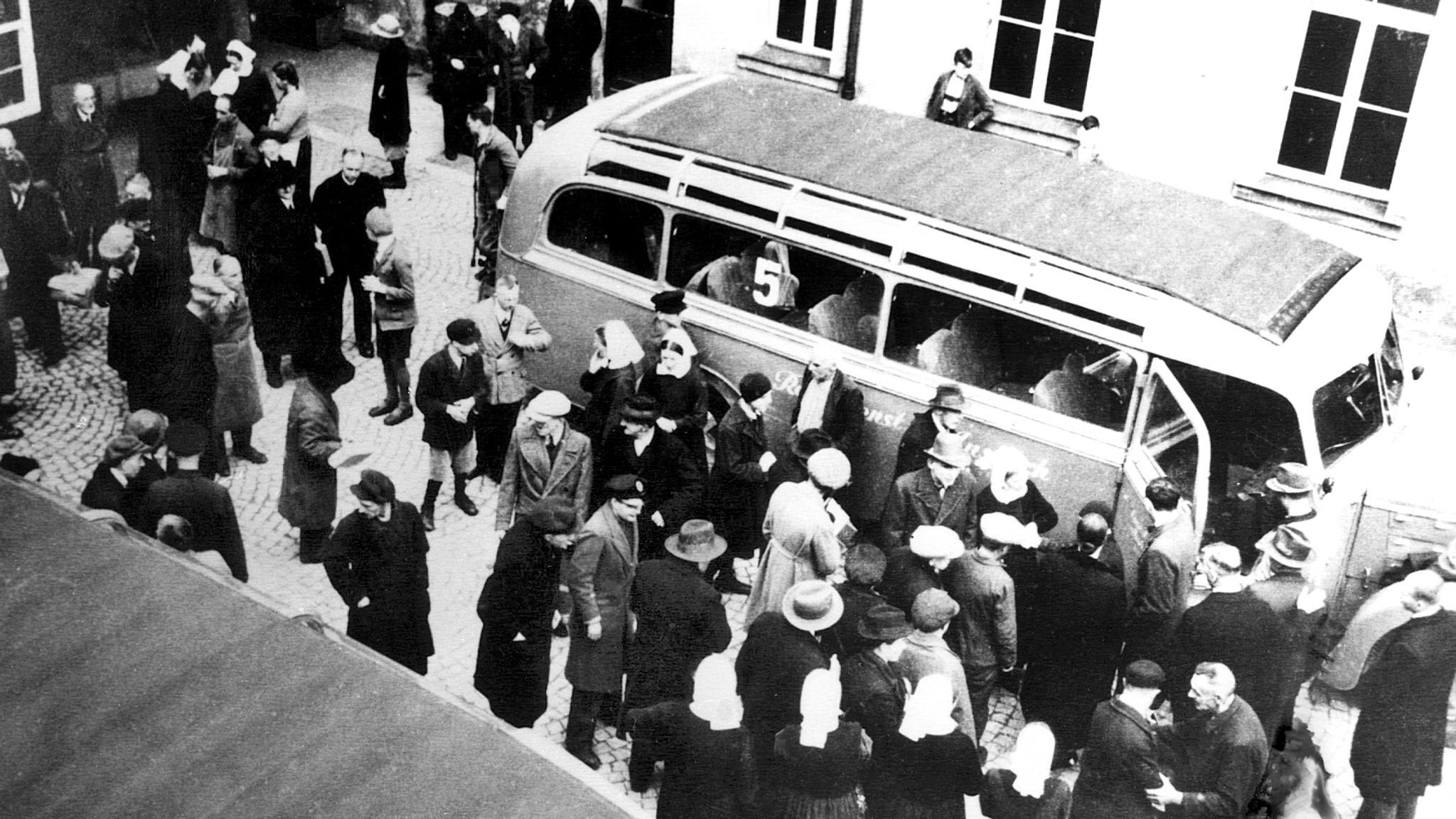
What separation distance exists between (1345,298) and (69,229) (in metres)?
7.32

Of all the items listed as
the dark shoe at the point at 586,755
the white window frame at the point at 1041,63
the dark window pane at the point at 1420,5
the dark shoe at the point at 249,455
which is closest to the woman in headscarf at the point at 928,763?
the dark shoe at the point at 586,755

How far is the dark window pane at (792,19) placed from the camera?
34.3 ft

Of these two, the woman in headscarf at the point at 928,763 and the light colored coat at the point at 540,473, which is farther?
the light colored coat at the point at 540,473

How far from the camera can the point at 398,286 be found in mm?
7766

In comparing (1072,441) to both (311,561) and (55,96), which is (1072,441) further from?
(55,96)

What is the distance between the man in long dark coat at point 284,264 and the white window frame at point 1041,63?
15.6ft

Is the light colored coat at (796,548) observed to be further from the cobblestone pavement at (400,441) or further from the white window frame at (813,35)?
the white window frame at (813,35)

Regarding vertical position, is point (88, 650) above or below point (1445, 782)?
above

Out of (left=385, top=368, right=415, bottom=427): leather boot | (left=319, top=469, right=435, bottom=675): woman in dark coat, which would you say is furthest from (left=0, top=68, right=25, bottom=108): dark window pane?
(left=319, top=469, right=435, bottom=675): woman in dark coat

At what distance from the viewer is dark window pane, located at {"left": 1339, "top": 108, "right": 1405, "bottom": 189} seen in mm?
6812

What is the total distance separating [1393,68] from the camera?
255 inches

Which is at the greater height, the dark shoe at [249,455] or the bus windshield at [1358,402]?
the bus windshield at [1358,402]

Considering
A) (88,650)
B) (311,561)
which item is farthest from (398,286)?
(88,650)

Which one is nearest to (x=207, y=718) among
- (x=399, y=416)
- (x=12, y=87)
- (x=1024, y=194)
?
(x=399, y=416)
